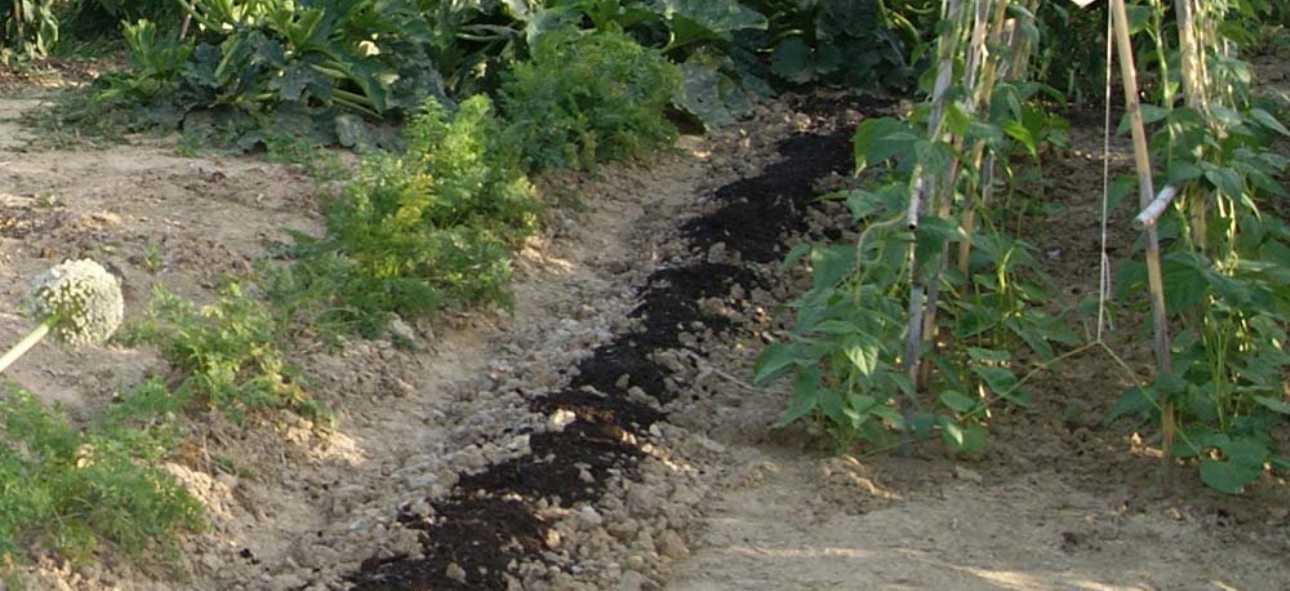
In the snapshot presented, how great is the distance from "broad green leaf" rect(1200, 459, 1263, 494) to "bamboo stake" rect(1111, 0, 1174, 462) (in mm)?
171

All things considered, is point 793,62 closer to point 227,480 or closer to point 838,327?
point 838,327

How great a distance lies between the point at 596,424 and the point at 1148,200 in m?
1.43

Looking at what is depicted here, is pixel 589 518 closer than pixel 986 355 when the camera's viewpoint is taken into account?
Yes

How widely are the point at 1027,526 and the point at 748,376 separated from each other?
3.59 ft

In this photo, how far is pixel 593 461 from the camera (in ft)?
14.6

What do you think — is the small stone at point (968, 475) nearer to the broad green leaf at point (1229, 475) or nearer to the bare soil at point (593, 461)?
the bare soil at point (593, 461)

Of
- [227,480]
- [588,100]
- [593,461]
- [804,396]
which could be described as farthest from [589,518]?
[588,100]

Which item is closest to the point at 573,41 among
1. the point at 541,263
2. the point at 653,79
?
the point at 653,79

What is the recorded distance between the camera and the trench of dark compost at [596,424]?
3881 millimetres

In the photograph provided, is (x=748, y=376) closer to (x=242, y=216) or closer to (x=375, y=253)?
(x=375, y=253)

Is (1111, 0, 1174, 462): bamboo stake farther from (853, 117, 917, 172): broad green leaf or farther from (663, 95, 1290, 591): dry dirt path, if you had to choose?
(853, 117, 917, 172): broad green leaf

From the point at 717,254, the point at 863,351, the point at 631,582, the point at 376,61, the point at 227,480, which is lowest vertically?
the point at 227,480

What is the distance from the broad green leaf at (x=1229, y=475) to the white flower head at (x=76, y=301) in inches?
107

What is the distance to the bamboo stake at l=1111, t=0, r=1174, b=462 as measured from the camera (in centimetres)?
442
